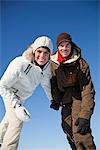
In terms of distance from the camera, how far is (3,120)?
3.51 m

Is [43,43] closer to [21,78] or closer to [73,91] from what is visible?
[21,78]

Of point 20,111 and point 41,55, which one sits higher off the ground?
point 41,55

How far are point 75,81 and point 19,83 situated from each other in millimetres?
552

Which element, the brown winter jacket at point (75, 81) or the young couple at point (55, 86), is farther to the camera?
the brown winter jacket at point (75, 81)

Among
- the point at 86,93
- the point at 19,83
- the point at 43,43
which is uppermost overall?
the point at 43,43

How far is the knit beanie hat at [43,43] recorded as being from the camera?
3.50 m

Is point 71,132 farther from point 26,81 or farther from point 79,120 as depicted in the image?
point 26,81

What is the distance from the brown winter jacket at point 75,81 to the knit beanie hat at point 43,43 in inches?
7.7

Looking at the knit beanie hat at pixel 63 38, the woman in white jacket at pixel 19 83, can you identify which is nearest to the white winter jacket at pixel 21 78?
the woman in white jacket at pixel 19 83

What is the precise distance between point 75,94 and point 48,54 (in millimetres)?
475

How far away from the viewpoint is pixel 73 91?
12.1 feet

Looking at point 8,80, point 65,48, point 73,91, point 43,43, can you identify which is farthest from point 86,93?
point 8,80

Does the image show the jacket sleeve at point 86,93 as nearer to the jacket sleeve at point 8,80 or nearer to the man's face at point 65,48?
the man's face at point 65,48

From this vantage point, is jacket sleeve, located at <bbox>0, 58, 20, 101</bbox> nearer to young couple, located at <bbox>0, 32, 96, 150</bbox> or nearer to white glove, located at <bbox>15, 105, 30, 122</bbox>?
young couple, located at <bbox>0, 32, 96, 150</bbox>
